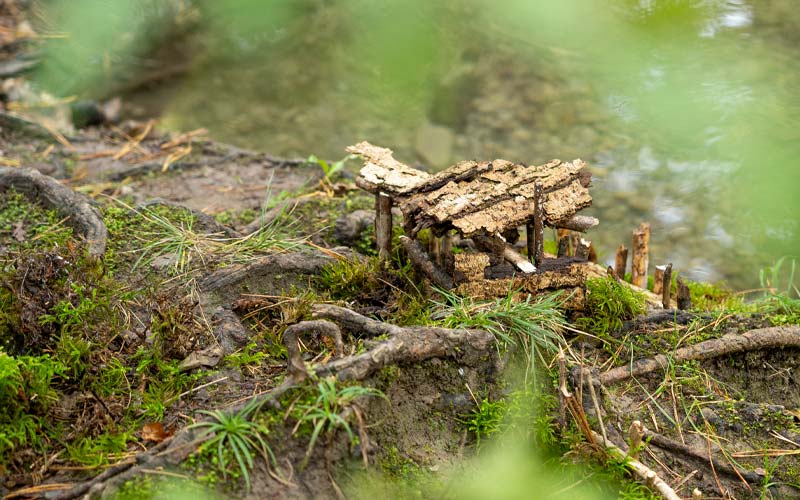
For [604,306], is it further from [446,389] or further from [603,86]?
[603,86]

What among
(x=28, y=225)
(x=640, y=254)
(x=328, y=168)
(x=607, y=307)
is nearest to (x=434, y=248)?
(x=607, y=307)

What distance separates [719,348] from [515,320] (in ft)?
3.44

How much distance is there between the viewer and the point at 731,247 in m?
6.14

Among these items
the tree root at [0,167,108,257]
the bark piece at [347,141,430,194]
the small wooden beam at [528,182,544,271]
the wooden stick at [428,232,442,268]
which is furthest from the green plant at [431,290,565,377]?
the tree root at [0,167,108,257]

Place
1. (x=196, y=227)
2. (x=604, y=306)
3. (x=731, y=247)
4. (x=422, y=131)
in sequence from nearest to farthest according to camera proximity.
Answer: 1. (x=604, y=306)
2. (x=196, y=227)
3. (x=731, y=247)
4. (x=422, y=131)

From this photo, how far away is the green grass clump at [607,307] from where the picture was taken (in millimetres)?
3730

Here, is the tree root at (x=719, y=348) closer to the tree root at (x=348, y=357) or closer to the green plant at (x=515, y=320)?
the green plant at (x=515, y=320)

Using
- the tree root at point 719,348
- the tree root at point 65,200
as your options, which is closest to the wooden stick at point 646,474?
the tree root at point 719,348

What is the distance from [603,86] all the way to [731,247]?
7.40 feet

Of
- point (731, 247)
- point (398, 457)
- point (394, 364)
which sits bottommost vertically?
point (731, 247)

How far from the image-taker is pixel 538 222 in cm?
362

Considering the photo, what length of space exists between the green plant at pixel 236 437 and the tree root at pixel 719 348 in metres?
1.56

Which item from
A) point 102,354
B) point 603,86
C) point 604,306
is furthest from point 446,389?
point 603,86

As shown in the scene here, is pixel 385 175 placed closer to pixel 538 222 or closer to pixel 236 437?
pixel 538 222
